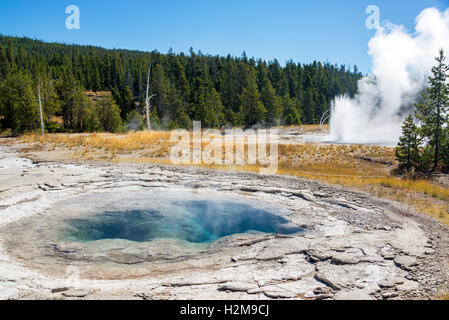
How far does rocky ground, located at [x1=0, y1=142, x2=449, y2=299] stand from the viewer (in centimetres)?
500

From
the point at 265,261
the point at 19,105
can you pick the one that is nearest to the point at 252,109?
the point at 19,105

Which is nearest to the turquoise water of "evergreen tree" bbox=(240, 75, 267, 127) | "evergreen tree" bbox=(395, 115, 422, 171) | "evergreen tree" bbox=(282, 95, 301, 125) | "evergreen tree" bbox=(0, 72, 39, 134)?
"evergreen tree" bbox=(395, 115, 422, 171)

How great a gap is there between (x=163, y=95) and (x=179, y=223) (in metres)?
50.2

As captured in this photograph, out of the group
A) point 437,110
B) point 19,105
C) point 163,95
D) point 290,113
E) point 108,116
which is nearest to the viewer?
point 437,110

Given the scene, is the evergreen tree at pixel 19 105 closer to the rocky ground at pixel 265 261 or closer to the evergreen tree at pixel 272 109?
the rocky ground at pixel 265 261

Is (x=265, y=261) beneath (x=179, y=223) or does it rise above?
above

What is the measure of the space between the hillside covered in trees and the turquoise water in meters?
29.6

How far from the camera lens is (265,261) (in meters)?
6.21

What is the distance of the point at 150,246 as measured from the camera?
23.7 ft

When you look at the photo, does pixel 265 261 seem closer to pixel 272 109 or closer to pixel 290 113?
pixel 272 109

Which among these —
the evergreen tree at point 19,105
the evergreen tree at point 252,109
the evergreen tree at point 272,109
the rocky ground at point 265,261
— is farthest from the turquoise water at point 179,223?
the evergreen tree at point 272,109

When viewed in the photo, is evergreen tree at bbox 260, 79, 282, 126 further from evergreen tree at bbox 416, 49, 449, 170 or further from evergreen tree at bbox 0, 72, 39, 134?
evergreen tree at bbox 416, 49, 449, 170

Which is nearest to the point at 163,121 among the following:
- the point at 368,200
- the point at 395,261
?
the point at 368,200

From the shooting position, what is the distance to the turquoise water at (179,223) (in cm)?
836
